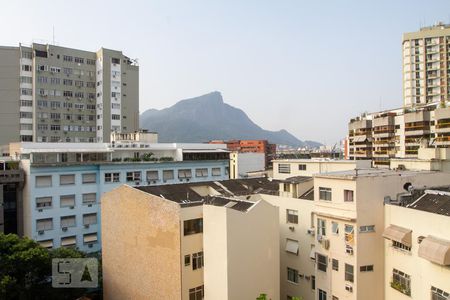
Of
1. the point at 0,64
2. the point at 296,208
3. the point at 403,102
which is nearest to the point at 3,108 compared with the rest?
the point at 0,64

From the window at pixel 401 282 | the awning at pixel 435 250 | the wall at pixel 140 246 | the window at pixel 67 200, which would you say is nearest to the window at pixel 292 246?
the window at pixel 401 282

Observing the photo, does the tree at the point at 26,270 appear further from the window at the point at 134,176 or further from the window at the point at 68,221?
the window at the point at 134,176

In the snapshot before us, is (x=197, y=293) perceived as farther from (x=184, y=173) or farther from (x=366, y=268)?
(x=184, y=173)

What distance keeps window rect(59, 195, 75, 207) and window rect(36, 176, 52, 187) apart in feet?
5.88

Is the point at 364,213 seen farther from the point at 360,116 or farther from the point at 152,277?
the point at 360,116

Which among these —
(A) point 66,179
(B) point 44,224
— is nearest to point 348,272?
(B) point 44,224

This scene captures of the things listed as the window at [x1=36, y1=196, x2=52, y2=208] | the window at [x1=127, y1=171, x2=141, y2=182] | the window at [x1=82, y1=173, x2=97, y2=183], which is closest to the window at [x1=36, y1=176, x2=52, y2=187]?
the window at [x1=36, y1=196, x2=52, y2=208]

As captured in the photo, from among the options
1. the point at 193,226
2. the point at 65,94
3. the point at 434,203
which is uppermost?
the point at 65,94

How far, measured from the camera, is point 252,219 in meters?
20.4

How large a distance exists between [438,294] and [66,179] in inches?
1311

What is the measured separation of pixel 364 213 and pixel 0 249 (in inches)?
950

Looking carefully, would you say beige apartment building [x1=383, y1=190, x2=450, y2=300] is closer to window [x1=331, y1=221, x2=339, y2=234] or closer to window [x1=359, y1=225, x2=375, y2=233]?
window [x1=359, y1=225, x2=375, y2=233]

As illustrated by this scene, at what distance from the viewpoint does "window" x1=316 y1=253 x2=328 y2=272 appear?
2078 centimetres

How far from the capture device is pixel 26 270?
25719mm
